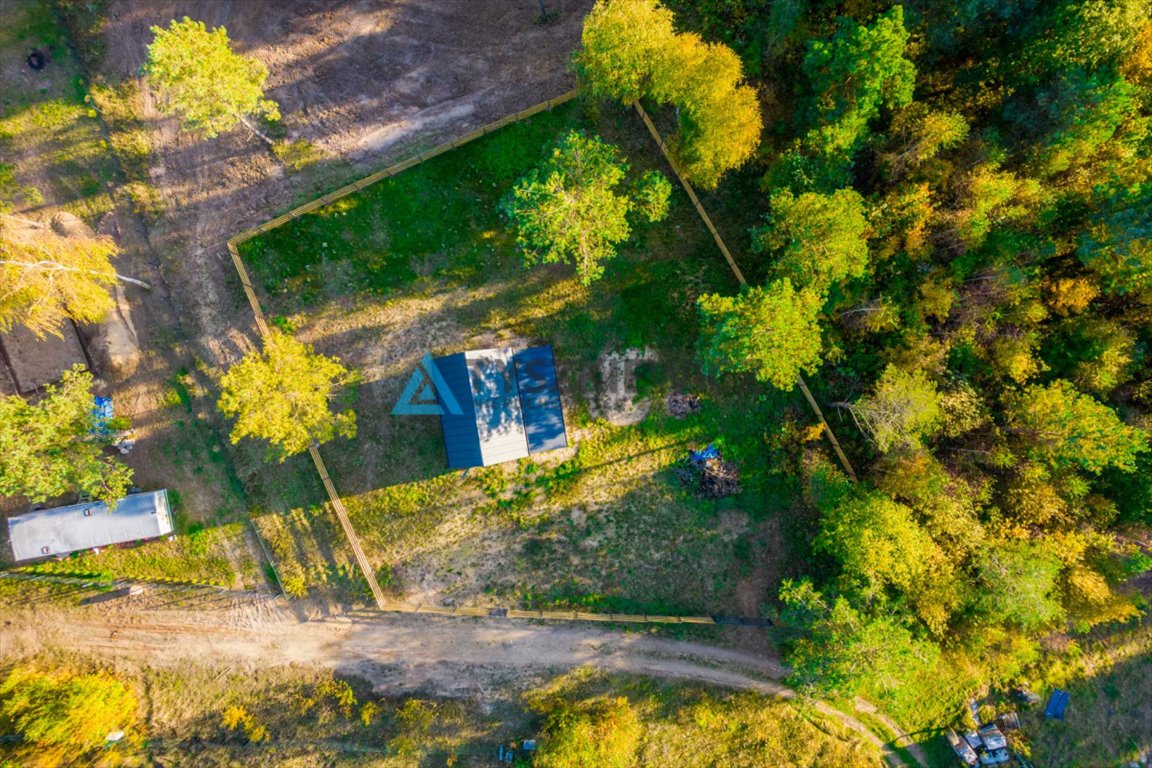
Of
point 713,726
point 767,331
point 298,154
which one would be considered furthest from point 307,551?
point 767,331

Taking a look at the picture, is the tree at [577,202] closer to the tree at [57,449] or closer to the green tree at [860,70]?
the green tree at [860,70]

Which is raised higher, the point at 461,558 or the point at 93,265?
the point at 93,265

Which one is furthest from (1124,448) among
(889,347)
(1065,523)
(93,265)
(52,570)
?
(52,570)

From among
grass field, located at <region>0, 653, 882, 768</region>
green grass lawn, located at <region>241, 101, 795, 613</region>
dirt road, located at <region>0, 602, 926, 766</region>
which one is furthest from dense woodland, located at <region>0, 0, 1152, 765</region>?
dirt road, located at <region>0, 602, 926, 766</region>

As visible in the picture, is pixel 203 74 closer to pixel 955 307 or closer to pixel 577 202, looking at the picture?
pixel 577 202

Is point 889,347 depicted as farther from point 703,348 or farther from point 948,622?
point 948,622
